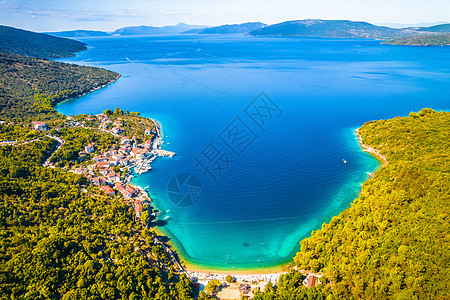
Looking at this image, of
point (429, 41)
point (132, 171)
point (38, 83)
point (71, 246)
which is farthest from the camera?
point (429, 41)

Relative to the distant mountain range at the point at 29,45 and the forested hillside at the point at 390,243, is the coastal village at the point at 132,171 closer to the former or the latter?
the forested hillside at the point at 390,243

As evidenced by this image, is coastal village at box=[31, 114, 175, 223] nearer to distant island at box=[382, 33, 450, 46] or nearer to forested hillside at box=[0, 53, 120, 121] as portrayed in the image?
forested hillside at box=[0, 53, 120, 121]

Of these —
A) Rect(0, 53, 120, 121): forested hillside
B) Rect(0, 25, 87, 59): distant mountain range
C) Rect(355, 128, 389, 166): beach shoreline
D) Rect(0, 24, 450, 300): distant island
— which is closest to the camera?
Rect(0, 24, 450, 300): distant island

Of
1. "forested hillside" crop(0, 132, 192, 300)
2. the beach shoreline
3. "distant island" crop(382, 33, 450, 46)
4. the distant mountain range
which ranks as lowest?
"forested hillside" crop(0, 132, 192, 300)

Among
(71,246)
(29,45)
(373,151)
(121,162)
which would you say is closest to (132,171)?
(121,162)

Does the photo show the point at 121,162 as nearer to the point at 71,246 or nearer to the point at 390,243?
the point at 71,246

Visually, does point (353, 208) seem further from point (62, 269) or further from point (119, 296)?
point (62, 269)

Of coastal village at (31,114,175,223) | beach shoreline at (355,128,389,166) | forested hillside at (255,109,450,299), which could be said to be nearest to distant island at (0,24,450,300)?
forested hillside at (255,109,450,299)
